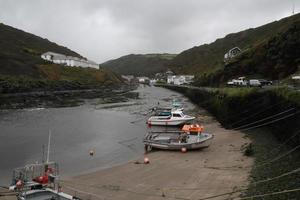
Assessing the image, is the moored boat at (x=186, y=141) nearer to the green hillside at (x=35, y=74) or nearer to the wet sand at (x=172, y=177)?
the wet sand at (x=172, y=177)

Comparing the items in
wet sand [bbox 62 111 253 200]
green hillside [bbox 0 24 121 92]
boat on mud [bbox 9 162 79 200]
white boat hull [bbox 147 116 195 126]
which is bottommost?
wet sand [bbox 62 111 253 200]

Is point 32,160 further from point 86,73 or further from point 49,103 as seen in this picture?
point 86,73

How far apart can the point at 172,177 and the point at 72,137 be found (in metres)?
22.2

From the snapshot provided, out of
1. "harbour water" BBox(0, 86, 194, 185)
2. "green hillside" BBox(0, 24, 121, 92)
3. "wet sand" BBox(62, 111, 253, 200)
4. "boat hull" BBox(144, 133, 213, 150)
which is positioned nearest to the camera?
"wet sand" BBox(62, 111, 253, 200)

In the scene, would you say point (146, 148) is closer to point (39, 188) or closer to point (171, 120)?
point (171, 120)

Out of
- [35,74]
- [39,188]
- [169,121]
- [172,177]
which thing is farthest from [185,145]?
[35,74]

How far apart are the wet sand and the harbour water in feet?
10.1

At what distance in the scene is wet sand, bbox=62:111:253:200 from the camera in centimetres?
2453

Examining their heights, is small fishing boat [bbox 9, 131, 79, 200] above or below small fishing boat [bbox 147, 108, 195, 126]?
below

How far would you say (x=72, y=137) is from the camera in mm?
47750

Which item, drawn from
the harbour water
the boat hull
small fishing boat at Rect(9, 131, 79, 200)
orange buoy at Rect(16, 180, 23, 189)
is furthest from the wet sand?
orange buoy at Rect(16, 180, 23, 189)

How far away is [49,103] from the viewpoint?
9069cm

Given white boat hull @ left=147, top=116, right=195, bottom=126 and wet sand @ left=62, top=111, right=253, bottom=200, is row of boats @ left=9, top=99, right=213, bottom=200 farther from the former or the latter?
wet sand @ left=62, top=111, right=253, bottom=200

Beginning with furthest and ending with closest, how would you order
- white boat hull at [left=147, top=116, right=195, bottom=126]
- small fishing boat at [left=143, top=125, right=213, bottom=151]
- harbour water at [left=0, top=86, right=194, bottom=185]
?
1. white boat hull at [left=147, top=116, right=195, bottom=126]
2. small fishing boat at [left=143, top=125, right=213, bottom=151]
3. harbour water at [left=0, top=86, right=194, bottom=185]
